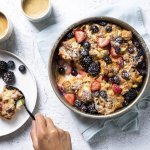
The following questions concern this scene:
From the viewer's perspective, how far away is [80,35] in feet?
6.39

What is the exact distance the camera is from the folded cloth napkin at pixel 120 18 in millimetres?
2029

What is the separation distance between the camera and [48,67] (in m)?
1.96

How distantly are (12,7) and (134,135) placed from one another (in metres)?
0.72

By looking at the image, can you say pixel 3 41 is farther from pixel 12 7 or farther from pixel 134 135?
pixel 134 135

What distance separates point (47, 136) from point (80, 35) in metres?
0.40

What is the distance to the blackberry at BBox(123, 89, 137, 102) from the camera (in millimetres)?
1926

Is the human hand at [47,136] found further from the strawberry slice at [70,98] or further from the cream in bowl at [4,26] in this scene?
the cream in bowl at [4,26]

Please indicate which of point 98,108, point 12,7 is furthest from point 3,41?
point 98,108

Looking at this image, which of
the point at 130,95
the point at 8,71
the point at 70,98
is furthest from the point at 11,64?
the point at 130,95

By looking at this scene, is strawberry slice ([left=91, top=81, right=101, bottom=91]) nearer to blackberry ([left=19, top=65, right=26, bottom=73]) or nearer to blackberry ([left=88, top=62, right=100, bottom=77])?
blackberry ([left=88, top=62, right=100, bottom=77])

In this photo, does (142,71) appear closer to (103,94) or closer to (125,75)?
(125,75)

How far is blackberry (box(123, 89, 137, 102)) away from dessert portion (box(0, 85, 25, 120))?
0.42m

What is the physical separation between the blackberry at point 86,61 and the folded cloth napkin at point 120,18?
0.19 m

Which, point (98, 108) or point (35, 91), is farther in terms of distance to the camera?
point (35, 91)
